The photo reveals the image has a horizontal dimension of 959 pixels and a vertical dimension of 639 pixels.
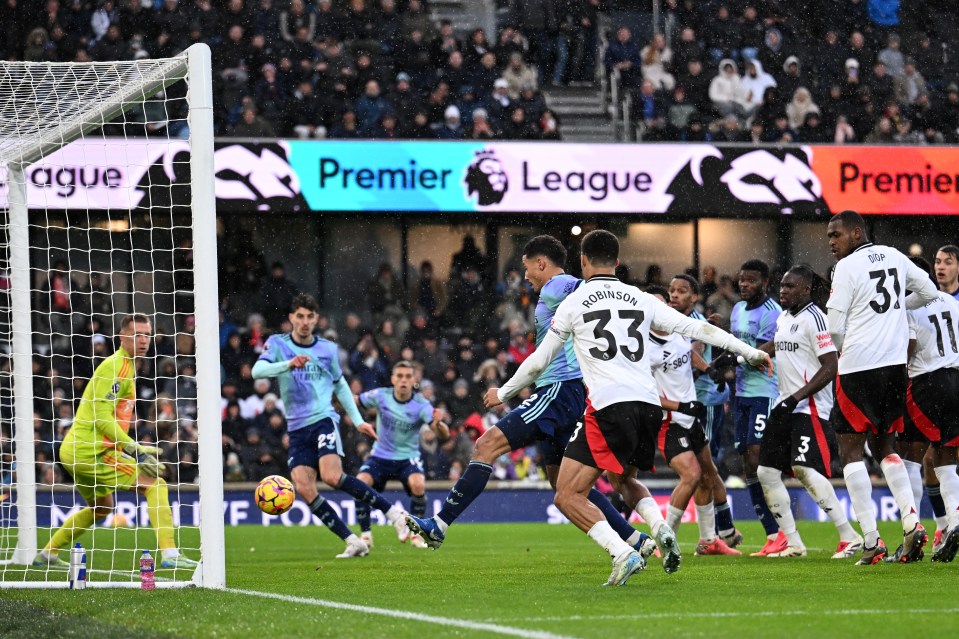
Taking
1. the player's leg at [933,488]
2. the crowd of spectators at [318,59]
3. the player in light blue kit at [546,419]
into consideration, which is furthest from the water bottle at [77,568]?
the crowd of spectators at [318,59]

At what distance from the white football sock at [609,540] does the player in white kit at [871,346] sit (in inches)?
89.5

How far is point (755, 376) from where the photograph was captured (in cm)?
1130

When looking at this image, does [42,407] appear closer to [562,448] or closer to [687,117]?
[687,117]

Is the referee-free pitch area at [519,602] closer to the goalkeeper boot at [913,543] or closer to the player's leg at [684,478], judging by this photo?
the goalkeeper boot at [913,543]

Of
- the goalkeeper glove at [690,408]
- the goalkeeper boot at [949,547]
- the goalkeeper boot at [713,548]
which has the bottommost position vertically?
the goalkeeper boot at [713,548]

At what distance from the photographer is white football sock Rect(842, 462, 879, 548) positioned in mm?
8766

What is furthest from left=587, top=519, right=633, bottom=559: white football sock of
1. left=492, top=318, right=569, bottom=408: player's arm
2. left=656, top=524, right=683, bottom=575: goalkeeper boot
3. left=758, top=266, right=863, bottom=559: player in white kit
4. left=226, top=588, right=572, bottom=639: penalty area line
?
left=758, top=266, right=863, bottom=559: player in white kit

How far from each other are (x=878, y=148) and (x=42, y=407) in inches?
520

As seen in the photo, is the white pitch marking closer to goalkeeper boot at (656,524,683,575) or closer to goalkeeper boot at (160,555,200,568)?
goalkeeper boot at (656,524,683,575)

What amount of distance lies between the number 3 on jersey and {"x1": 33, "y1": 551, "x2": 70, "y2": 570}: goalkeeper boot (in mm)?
4955

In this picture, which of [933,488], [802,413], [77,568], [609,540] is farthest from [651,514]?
[77,568]

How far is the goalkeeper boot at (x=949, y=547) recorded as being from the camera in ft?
27.7

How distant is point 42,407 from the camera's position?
19.0 metres

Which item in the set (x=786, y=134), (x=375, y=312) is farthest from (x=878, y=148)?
(x=375, y=312)
